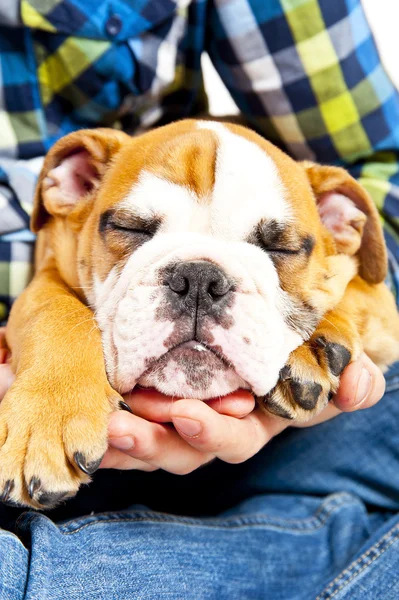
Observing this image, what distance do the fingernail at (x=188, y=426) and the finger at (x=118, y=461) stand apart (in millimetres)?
225

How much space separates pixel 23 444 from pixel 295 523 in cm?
113

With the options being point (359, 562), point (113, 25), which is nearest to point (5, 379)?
point (359, 562)

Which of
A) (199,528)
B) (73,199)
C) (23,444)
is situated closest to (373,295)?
(199,528)

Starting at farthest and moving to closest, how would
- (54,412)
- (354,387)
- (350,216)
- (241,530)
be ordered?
(350,216) → (241,530) → (354,387) → (54,412)

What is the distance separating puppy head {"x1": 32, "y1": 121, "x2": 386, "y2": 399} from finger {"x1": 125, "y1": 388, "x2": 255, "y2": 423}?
6 centimetres

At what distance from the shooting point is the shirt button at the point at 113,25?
2553 mm

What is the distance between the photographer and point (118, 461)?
166 centimetres

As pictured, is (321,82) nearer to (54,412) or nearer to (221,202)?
(221,202)

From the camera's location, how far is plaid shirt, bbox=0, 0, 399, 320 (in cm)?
256

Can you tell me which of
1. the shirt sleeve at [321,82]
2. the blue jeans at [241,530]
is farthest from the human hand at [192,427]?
the shirt sleeve at [321,82]

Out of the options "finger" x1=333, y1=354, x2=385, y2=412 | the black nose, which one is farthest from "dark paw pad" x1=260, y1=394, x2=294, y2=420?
the black nose

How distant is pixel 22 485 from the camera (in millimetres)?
1364

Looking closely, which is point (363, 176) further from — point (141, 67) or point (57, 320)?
point (57, 320)

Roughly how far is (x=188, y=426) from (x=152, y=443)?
127 millimetres
